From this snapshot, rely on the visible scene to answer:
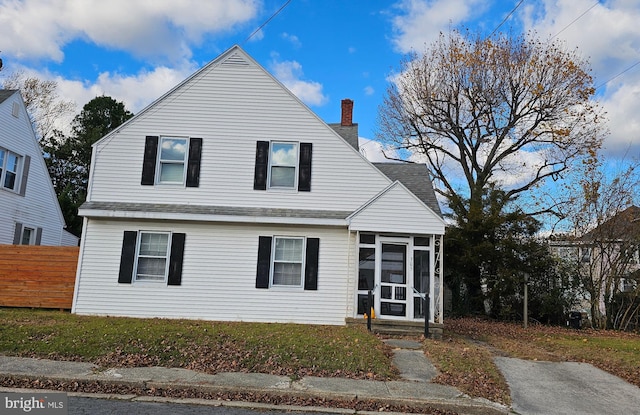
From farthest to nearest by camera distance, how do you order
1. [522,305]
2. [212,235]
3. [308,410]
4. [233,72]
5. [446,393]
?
[522,305] < [233,72] < [212,235] < [446,393] < [308,410]

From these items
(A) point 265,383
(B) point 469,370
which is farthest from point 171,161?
(B) point 469,370

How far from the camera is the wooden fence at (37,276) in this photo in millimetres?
13367

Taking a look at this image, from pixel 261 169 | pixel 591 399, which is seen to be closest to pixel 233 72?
pixel 261 169

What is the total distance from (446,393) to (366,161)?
8001 mm

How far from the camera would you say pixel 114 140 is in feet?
45.9

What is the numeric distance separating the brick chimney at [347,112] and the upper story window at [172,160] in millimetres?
6751

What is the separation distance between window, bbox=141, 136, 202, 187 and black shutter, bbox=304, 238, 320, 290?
385cm

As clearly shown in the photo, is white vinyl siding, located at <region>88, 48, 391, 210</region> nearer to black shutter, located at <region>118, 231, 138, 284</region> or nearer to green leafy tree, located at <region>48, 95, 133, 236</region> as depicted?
black shutter, located at <region>118, 231, 138, 284</region>

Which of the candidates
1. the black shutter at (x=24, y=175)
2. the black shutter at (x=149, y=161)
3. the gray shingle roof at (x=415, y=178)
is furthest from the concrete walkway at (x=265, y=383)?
the black shutter at (x=24, y=175)

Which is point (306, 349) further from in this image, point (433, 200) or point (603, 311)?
point (603, 311)

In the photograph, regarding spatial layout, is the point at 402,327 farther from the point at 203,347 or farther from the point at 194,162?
the point at 194,162

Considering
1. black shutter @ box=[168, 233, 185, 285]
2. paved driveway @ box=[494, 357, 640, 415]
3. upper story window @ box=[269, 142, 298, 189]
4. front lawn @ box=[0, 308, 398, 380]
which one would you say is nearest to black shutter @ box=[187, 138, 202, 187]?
black shutter @ box=[168, 233, 185, 285]

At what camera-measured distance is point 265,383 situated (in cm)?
730

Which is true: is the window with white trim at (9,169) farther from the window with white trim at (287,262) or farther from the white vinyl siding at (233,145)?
the window with white trim at (287,262)
